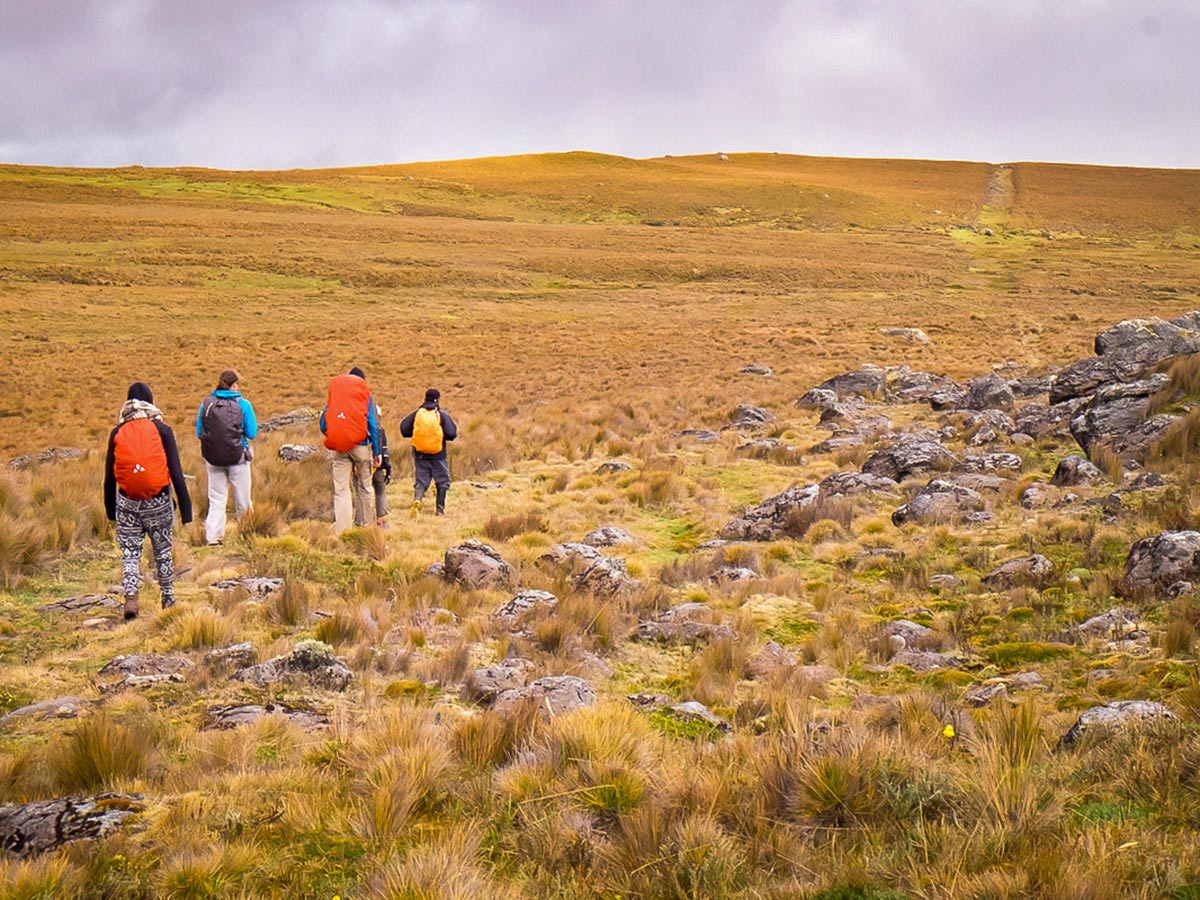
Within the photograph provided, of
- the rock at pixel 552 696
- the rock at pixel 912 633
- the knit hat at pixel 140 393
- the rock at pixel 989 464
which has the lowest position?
the rock at pixel 912 633

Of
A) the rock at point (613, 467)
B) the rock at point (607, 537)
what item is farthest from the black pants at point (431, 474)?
the rock at point (613, 467)

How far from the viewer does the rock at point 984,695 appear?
5.19 metres

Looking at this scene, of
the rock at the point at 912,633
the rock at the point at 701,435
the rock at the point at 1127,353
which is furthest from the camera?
the rock at the point at 701,435

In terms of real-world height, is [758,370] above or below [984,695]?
above

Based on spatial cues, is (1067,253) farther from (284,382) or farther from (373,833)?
(373,833)

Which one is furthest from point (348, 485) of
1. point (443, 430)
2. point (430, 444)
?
point (443, 430)

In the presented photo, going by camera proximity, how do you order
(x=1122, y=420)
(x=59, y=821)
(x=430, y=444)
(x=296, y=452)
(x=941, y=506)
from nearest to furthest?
(x=59, y=821) → (x=941, y=506) → (x=430, y=444) → (x=1122, y=420) → (x=296, y=452)

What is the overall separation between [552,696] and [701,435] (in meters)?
12.4

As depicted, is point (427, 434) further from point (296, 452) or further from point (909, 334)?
point (909, 334)

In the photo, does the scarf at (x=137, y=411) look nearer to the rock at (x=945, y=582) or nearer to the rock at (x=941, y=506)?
the rock at (x=945, y=582)

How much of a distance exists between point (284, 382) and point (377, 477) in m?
18.3

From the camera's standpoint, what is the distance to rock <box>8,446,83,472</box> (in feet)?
49.5

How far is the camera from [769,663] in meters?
6.20

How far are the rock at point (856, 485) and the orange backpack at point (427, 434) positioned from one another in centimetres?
533
